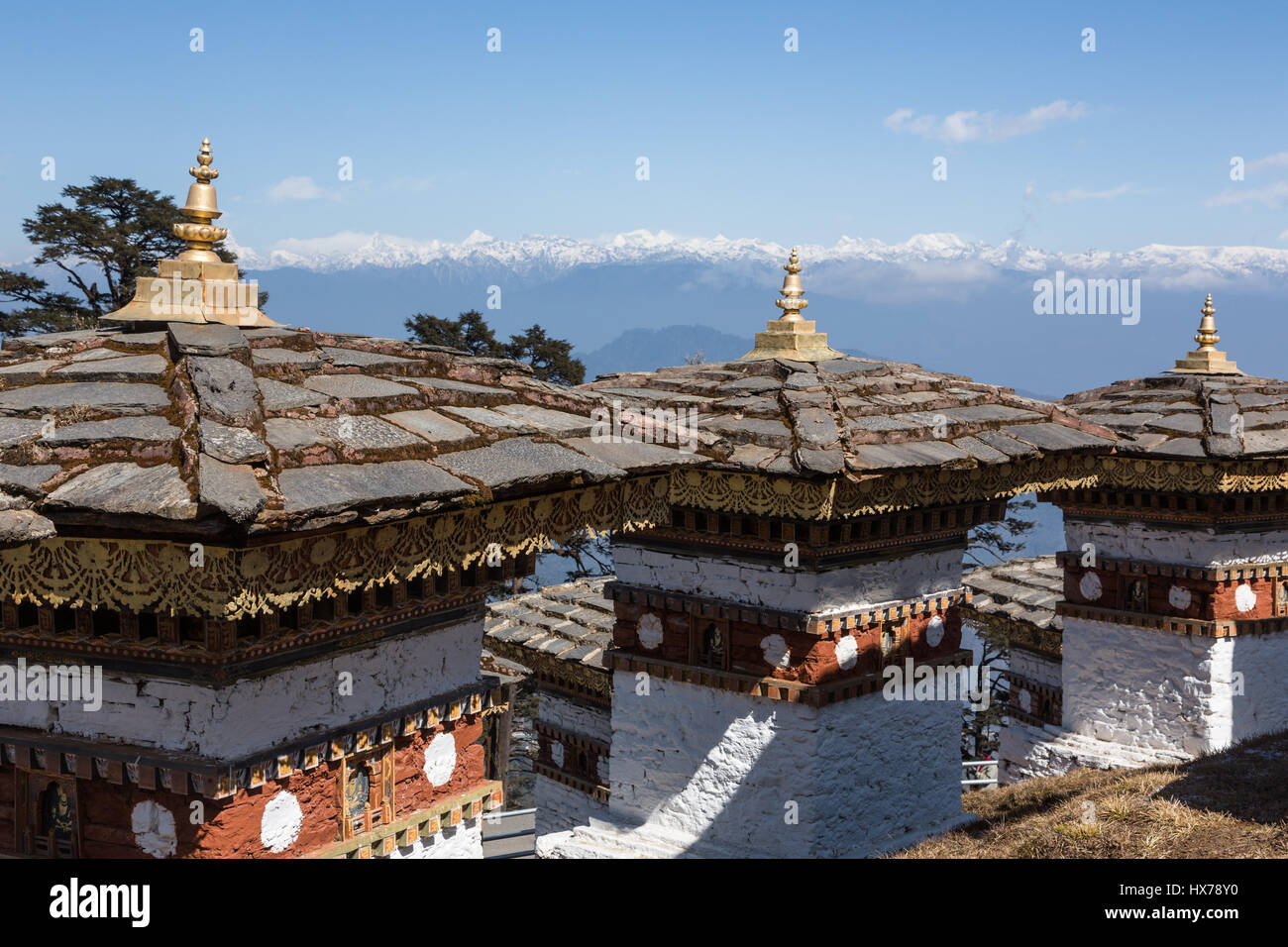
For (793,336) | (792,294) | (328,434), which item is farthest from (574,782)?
(328,434)

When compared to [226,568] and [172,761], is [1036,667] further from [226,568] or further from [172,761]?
[226,568]

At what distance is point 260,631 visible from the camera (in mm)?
4996

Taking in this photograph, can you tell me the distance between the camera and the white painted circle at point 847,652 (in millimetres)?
8336

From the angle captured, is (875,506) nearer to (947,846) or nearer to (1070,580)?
(947,846)

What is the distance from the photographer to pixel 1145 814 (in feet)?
26.4

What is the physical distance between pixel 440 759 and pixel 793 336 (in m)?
4.79

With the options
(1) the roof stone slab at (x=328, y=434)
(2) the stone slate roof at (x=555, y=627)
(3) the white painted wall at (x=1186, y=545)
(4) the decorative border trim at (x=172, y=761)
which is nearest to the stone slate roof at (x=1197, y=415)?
(3) the white painted wall at (x=1186, y=545)

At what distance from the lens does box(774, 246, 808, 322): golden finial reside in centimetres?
952

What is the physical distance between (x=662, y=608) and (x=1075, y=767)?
5.06m

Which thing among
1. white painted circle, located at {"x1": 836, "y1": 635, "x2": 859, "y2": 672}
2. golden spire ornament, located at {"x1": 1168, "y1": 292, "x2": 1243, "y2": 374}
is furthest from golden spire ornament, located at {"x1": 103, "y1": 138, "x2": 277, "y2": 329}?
golden spire ornament, located at {"x1": 1168, "y1": 292, "x2": 1243, "y2": 374}

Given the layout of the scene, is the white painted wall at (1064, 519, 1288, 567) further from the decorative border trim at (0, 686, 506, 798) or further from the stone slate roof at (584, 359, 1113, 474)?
the decorative border trim at (0, 686, 506, 798)

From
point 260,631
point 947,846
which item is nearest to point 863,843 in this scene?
point 947,846

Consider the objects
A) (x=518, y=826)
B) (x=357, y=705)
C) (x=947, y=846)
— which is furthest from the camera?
(x=518, y=826)

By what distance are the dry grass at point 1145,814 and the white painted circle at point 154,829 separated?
17.3ft
